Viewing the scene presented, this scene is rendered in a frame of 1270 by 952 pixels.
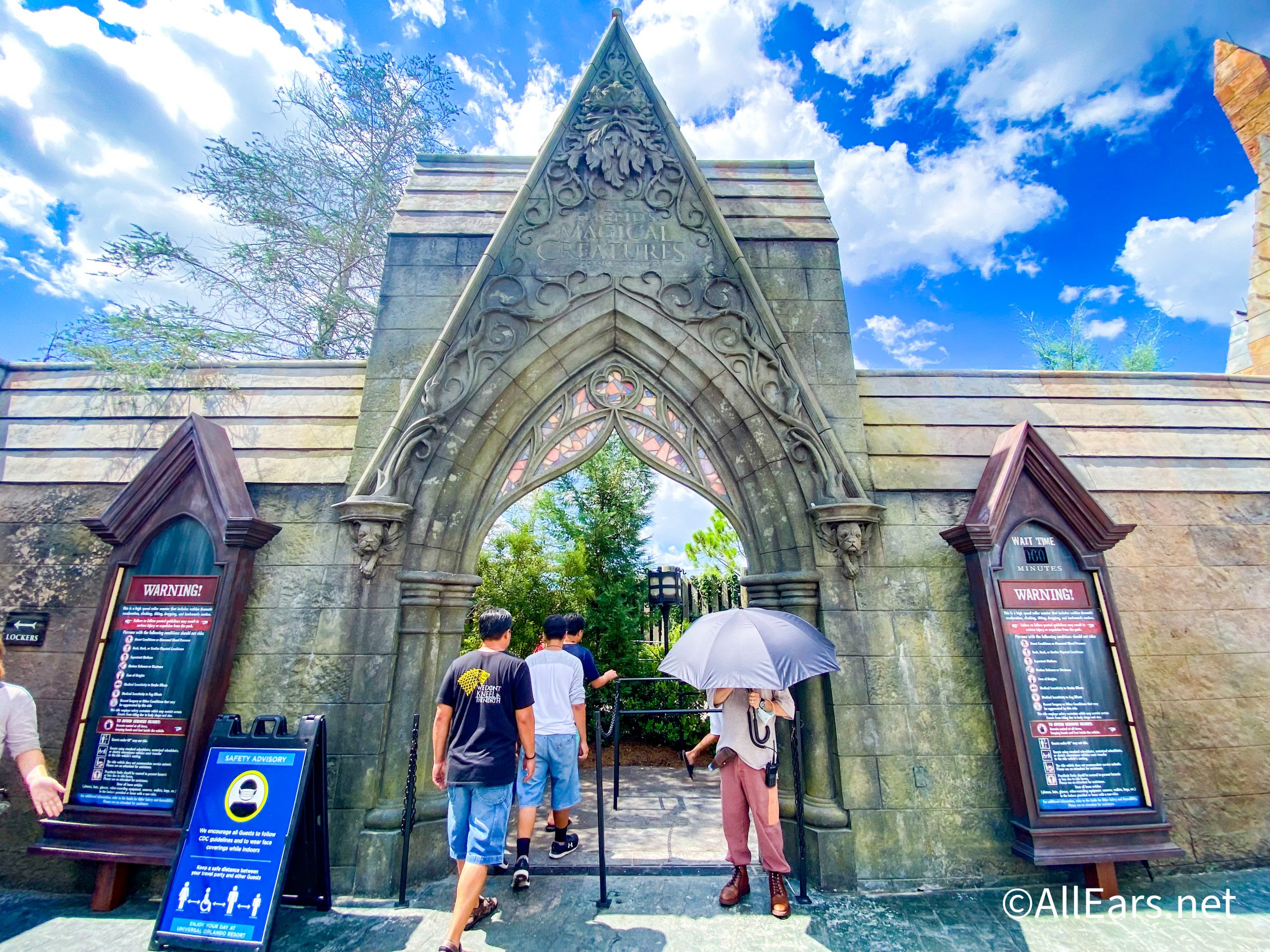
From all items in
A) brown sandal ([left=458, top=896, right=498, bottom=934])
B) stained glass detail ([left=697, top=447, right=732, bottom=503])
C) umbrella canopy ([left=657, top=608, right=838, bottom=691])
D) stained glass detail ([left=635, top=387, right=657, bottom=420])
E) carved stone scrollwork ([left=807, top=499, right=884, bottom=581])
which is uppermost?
stained glass detail ([left=635, top=387, right=657, bottom=420])

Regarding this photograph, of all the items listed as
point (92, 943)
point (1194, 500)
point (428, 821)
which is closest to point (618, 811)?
point (428, 821)

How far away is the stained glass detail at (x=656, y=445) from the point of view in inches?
201

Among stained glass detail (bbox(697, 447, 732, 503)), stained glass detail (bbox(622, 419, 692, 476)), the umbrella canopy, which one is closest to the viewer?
the umbrella canopy

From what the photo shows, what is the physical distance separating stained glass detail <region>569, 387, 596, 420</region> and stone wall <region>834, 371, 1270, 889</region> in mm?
2724

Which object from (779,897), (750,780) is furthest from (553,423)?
(779,897)

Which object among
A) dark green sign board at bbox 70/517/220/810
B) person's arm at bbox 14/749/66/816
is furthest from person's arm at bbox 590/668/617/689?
person's arm at bbox 14/749/66/816

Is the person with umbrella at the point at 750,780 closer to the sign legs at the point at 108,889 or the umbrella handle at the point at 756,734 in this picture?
the umbrella handle at the point at 756,734

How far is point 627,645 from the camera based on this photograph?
9.67 meters

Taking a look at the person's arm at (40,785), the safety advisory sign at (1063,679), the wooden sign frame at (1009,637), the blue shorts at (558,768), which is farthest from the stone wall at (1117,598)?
the person's arm at (40,785)

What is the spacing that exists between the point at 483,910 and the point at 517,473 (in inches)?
131

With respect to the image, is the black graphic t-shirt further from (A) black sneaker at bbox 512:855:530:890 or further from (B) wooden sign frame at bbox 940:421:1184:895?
(B) wooden sign frame at bbox 940:421:1184:895

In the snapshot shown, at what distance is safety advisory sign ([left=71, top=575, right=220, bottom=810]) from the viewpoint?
12.4 feet

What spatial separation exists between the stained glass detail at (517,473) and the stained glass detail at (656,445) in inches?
39.4

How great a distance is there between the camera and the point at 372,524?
4.34m
